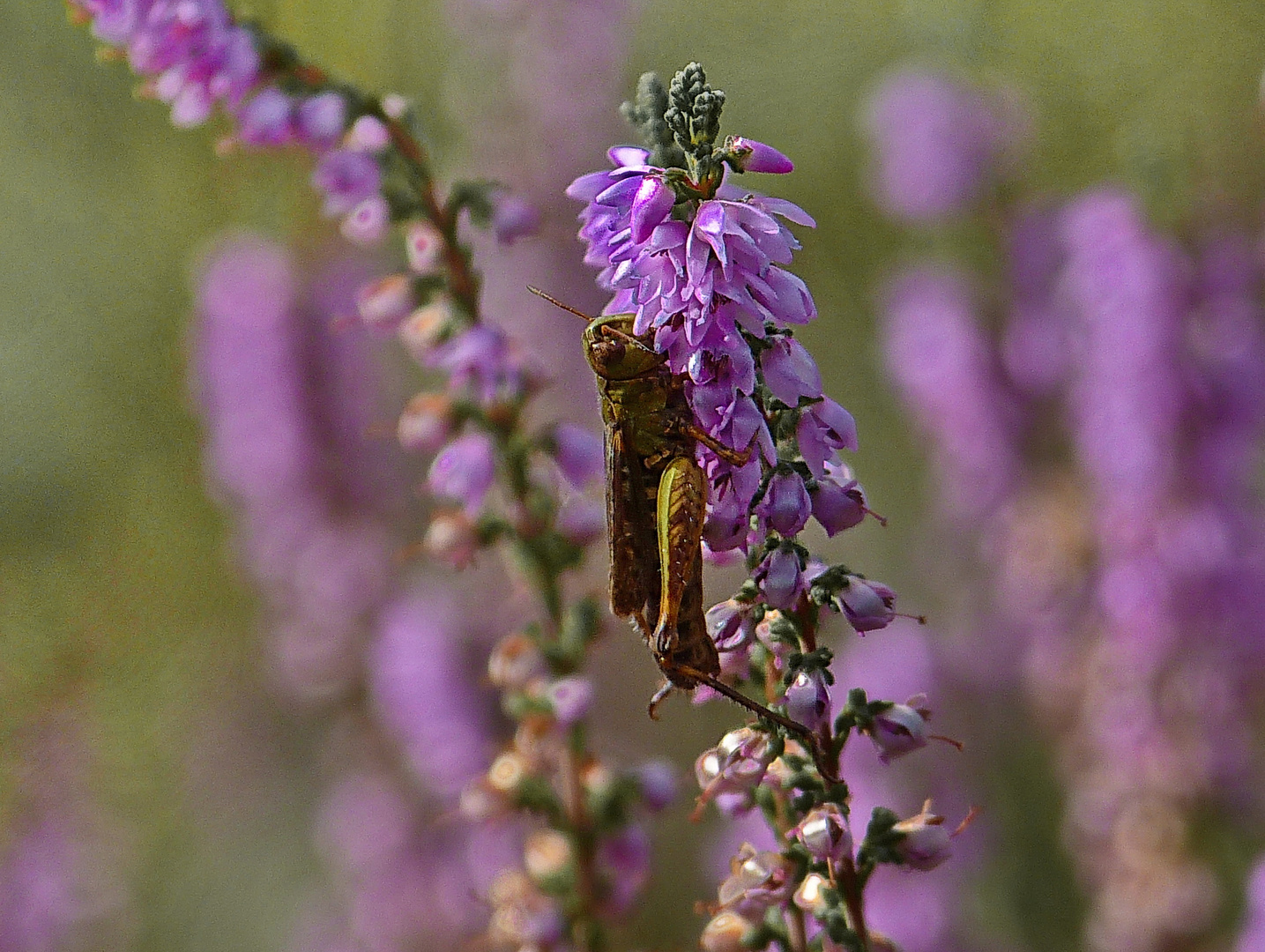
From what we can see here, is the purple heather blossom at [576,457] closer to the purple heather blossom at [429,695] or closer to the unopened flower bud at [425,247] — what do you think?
the unopened flower bud at [425,247]

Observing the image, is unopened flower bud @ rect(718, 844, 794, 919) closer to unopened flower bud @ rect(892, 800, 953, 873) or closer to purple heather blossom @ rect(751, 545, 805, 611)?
unopened flower bud @ rect(892, 800, 953, 873)

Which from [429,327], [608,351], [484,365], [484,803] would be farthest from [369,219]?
[484,803]

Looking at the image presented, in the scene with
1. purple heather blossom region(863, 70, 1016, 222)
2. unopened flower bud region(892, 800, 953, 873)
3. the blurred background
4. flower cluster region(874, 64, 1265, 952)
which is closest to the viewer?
unopened flower bud region(892, 800, 953, 873)

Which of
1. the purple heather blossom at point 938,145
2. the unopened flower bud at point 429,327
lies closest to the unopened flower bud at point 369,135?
the unopened flower bud at point 429,327

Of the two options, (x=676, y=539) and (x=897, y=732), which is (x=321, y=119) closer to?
(x=676, y=539)

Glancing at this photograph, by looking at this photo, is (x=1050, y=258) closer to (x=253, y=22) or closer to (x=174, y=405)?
(x=253, y=22)

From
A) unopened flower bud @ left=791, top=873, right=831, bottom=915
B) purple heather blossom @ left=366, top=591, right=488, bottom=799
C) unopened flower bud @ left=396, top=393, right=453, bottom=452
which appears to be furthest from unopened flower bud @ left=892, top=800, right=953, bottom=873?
purple heather blossom @ left=366, top=591, right=488, bottom=799
